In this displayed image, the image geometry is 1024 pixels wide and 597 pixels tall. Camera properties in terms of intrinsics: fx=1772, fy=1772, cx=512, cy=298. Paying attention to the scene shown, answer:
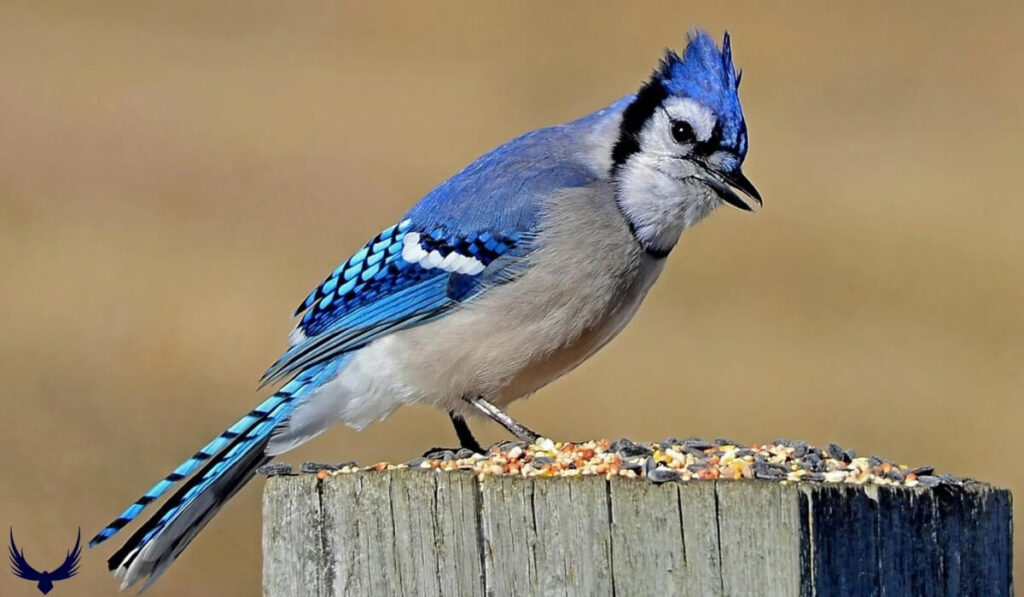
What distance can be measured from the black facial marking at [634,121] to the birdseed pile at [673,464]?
1294 mm

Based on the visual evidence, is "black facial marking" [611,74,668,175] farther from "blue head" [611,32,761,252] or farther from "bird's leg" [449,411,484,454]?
"bird's leg" [449,411,484,454]

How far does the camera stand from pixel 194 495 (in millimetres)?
3529

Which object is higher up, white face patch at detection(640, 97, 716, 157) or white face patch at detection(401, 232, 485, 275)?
white face patch at detection(640, 97, 716, 157)

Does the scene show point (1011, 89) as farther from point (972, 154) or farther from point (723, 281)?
point (723, 281)

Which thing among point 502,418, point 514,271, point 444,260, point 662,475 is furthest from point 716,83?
point 662,475

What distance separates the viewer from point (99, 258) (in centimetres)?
918

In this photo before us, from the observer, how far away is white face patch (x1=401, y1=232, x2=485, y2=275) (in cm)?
420

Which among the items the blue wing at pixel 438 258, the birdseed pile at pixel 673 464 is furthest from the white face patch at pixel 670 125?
the birdseed pile at pixel 673 464

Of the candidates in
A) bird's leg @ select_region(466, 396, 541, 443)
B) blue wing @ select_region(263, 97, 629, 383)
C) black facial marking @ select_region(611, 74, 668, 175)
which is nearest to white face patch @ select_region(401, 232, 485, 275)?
blue wing @ select_region(263, 97, 629, 383)

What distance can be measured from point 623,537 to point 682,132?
201cm

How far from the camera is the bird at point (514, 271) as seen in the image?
161 inches

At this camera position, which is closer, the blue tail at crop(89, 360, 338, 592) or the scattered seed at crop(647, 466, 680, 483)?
the scattered seed at crop(647, 466, 680, 483)

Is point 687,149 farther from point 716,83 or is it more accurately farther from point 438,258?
Result: point 438,258

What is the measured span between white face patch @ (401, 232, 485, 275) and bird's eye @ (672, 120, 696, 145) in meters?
0.57
